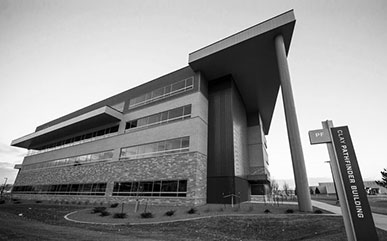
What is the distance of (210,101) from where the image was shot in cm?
2478

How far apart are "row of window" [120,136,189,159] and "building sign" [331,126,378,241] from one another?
15.7 m

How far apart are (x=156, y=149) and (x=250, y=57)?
50.5 ft

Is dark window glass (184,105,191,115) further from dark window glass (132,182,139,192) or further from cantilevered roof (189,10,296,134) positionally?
dark window glass (132,182,139,192)

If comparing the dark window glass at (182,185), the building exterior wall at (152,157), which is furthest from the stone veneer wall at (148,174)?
the dark window glass at (182,185)

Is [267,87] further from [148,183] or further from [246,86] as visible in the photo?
[148,183]

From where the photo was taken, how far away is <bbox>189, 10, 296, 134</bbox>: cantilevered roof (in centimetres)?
1886

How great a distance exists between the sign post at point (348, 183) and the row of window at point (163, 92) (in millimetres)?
18861

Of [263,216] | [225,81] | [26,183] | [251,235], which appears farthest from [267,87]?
[26,183]

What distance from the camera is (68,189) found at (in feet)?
94.1

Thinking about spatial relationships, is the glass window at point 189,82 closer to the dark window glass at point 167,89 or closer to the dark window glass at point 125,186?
the dark window glass at point 167,89

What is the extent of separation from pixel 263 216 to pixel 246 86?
1993cm

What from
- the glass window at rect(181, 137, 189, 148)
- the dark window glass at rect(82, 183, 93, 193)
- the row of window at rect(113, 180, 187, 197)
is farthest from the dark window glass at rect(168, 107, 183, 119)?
the dark window glass at rect(82, 183, 93, 193)

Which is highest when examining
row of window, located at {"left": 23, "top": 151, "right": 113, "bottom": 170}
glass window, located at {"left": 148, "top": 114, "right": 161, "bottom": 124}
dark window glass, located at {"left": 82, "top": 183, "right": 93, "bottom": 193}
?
glass window, located at {"left": 148, "top": 114, "right": 161, "bottom": 124}

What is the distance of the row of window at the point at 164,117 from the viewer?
22.3m
